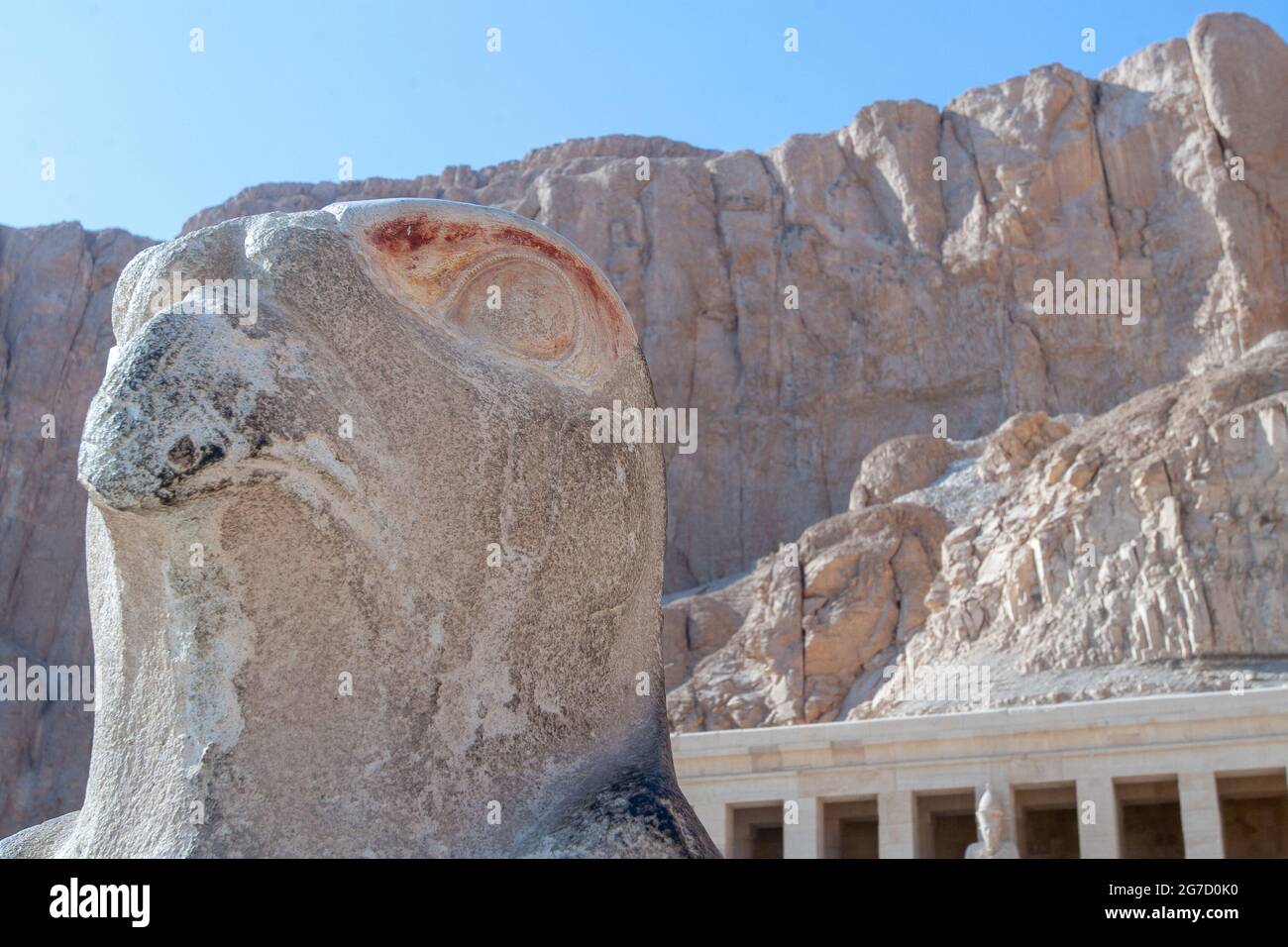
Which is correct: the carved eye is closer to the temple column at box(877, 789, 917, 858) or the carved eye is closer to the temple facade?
the temple facade

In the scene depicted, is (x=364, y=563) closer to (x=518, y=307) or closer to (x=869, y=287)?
(x=518, y=307)

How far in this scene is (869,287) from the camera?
4675cm

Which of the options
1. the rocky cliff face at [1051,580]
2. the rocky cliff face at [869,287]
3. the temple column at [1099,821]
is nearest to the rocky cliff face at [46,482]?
the rocky cliff face at [869,287]

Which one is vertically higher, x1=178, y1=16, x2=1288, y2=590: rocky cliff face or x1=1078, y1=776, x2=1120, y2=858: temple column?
x1=178, y1=16, x2=1288, y2=590: rocky cliff face

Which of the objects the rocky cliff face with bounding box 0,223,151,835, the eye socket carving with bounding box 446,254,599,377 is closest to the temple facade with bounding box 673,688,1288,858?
the eye socket carving with bounding box 446,254,599,377

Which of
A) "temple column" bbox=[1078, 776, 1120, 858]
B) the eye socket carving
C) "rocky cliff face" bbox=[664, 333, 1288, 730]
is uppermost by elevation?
"rocky cliff face" bbox=[664, 333, 1288, 730]

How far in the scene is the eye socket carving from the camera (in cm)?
301

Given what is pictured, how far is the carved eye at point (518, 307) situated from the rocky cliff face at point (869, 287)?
1276 inches

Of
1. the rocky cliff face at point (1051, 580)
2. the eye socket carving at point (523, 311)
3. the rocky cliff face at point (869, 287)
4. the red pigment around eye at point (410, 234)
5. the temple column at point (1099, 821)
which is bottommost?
the temple column at point (1099, 821)

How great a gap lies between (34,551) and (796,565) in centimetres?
2477

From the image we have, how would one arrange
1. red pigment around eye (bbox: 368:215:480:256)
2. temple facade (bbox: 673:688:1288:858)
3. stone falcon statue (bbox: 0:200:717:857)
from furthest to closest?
temple facade (bbox: 673:688:1288:858), red pigment around eye (bbox: 368:215:480:256), stone falcon statue (bbox: 0:200:717:857)

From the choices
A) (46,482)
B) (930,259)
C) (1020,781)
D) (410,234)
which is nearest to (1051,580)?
(1020,781)

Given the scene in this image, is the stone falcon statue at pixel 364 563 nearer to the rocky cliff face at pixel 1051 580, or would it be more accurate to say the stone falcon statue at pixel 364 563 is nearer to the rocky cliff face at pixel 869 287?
the rocky cliff face at pixel 1051 580

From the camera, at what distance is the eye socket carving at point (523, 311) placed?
301 centimetres
